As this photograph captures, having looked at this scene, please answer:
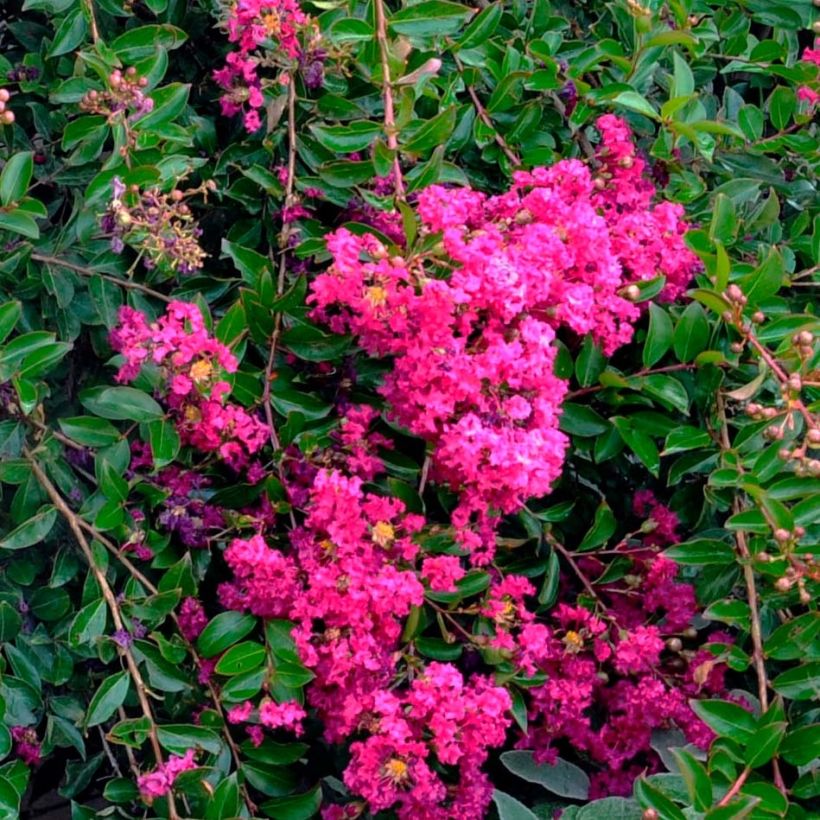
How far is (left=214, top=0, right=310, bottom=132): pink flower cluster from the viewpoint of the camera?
1702mm

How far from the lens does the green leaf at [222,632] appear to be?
1.67 meters

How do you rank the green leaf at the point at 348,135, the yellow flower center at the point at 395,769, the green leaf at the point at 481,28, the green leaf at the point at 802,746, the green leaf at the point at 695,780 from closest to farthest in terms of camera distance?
the green leaf at the point at 695,780 < the green leaf at the point at 802,746 < the yellow flower center at the point at 395,769 < the green leaf at the point at 348,135 < the green leaf at the point at 481,28

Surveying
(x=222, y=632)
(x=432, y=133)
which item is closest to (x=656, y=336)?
(x=432, y=133)

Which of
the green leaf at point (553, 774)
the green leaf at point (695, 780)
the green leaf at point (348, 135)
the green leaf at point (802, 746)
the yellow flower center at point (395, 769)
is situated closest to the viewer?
the green leaf at point (695, 780)

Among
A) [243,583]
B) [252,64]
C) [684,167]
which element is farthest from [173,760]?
[684,167]

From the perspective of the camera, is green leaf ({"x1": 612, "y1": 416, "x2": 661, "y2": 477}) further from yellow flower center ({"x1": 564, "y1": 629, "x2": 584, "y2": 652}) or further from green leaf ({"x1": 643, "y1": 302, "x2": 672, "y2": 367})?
yellow flower center ({"x1": 564, "y1": 629, "x2": 584, "y2": 652})

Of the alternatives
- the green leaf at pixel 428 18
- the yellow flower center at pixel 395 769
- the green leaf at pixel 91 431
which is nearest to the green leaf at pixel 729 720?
the yellow flower center at pixel 395 769

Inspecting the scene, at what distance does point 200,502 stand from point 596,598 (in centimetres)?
60

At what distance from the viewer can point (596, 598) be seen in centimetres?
183

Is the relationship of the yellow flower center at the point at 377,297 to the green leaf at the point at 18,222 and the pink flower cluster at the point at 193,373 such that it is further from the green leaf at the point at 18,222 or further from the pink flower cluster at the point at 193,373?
the green leaf at the point at 18,222

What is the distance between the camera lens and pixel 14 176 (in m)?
1.67

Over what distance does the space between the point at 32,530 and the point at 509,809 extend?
0.77 meters

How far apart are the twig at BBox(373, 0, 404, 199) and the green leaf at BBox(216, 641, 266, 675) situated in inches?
25.5

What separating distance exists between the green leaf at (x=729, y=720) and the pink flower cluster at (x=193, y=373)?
2.21ft
